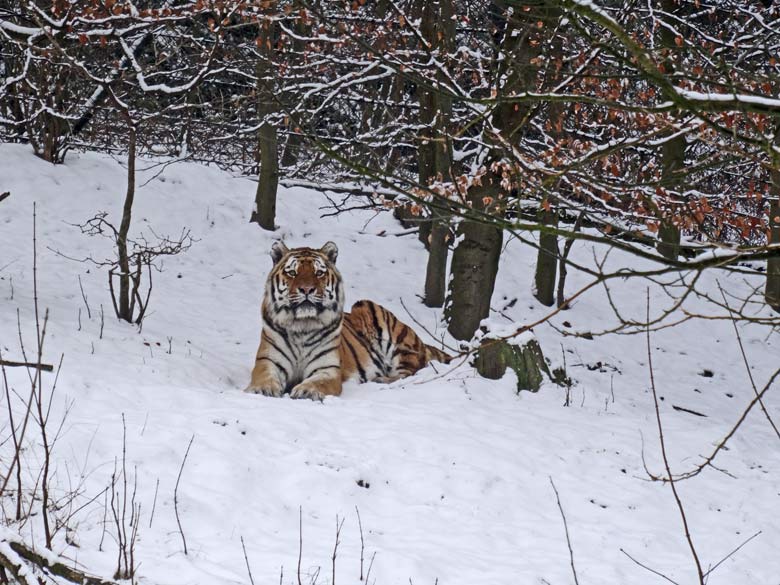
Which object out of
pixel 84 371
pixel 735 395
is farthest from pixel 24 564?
pixel 735 395

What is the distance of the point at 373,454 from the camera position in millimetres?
6230

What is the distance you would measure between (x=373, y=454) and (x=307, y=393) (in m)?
1.68

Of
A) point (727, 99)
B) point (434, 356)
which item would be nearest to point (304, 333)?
point (434, 356)

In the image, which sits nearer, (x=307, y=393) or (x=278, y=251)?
(x=307, y=393)

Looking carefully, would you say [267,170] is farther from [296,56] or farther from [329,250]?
[329,250]

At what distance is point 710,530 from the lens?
236 inches

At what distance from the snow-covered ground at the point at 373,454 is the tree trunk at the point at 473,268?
1.15m

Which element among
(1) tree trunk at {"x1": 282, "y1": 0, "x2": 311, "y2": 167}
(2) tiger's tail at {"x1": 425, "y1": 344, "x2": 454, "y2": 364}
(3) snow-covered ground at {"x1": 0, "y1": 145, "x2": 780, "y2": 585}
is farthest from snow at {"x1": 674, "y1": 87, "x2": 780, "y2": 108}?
(2) tiger's tail at {"x1": 425, "y1": 344, "x2": 454, "y2": 364}

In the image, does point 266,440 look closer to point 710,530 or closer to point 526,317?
point 710,530

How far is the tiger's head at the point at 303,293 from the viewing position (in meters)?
8.41

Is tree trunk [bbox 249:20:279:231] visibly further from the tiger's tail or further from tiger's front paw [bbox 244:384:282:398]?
tiger's front paw [bbox 244:384:282:398]

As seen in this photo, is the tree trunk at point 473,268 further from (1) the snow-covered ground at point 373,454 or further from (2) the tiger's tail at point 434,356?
(1) the snow-covered ground at point 373,454

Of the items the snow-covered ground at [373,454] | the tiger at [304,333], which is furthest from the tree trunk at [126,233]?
the tiger at [304,333]

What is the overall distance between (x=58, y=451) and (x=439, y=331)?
6186 mm
